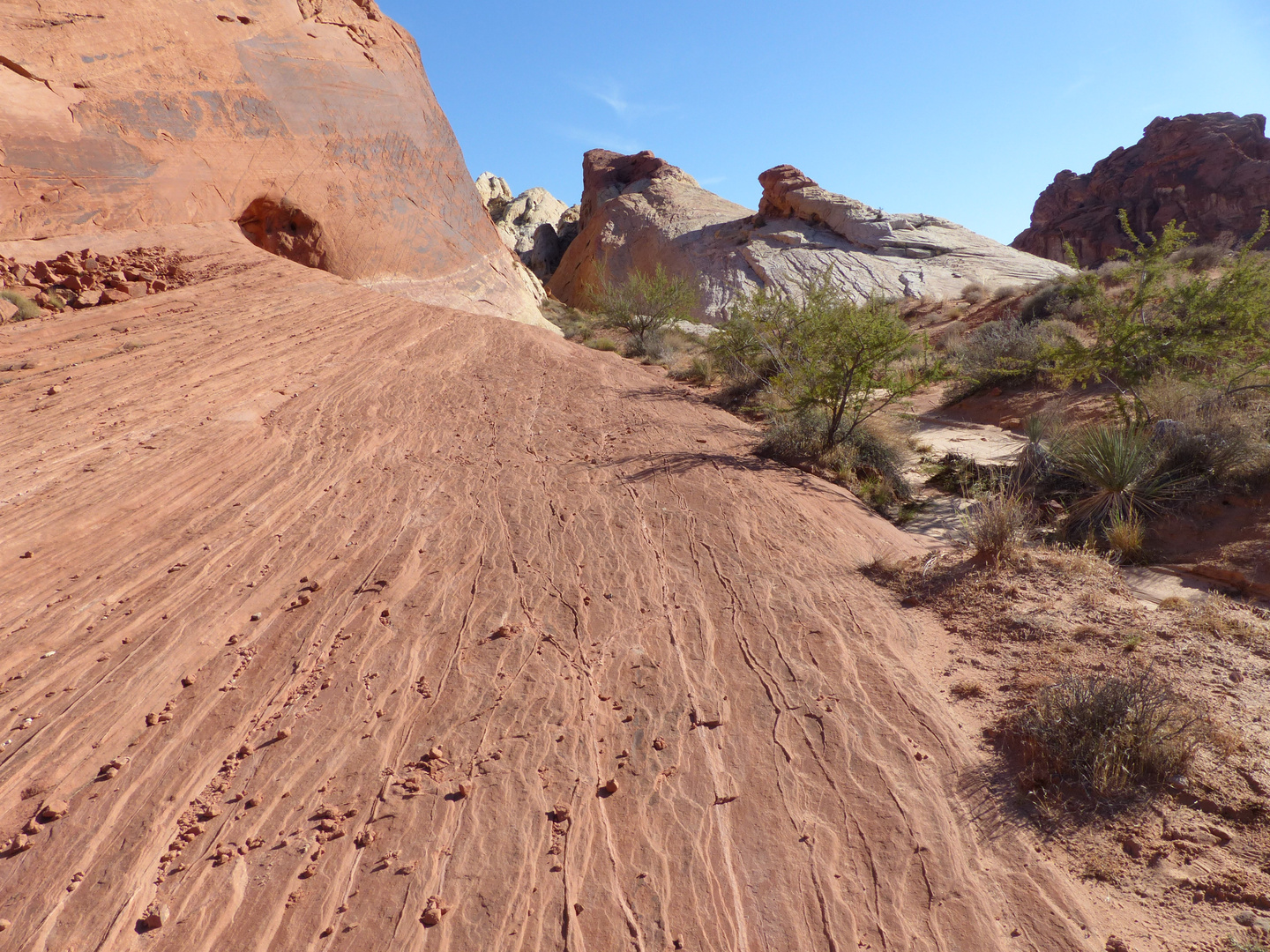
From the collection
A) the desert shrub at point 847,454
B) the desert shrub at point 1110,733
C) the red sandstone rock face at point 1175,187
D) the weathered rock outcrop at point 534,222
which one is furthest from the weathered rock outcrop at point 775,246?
the desert shrub at point 1110,733

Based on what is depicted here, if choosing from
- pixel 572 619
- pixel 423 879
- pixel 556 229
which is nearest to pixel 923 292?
pixel 556 229

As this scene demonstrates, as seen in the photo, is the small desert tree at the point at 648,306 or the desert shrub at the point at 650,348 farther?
the small desert tree at the point at 648,306

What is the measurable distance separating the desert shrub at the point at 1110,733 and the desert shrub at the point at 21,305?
13.3 metres

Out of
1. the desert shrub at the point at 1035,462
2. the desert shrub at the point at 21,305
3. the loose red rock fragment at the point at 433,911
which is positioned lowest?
the loose red rock fragment at the point at 433,911

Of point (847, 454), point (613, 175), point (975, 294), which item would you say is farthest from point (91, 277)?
point (613, 175)

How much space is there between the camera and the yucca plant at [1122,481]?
7.35 metres

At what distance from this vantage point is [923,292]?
27828mm

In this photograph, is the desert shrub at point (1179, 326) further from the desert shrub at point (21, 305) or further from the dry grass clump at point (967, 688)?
the desert shrub at point (21, 305)

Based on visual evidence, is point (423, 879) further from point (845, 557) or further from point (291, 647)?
point (845, 557)

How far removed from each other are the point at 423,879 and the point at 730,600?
9.75ft

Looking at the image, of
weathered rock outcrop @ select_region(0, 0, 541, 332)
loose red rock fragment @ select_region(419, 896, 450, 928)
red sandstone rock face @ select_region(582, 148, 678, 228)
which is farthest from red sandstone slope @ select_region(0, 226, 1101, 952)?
red sandstone rock face @ select_region(582, 148, 678, 228)

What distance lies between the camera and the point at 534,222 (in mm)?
43688

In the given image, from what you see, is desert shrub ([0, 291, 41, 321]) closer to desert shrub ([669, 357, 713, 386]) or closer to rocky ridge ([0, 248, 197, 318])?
rocky ridge ([0, 248, 197, 318])

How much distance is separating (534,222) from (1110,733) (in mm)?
44747
